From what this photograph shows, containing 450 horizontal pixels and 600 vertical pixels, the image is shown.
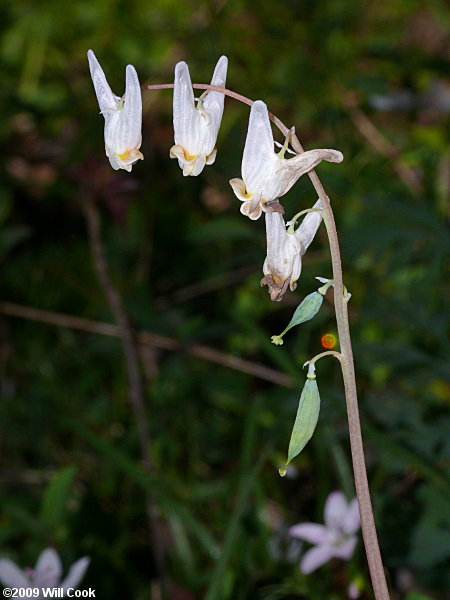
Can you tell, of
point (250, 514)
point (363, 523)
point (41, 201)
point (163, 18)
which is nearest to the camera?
point (363, 523)

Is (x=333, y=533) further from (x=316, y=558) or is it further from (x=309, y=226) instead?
(x=309, y=226)

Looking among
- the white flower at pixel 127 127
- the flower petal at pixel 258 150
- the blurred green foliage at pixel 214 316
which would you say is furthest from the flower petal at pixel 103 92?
the blurred green foliage at pixel 214 316

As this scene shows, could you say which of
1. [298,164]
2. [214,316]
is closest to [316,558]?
[298,164]

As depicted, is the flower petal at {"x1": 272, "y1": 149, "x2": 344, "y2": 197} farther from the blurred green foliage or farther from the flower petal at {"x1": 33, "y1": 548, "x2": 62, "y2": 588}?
the flower petal at {"x1": 33, "y1": 548, "x2": 62, "y2": 588}

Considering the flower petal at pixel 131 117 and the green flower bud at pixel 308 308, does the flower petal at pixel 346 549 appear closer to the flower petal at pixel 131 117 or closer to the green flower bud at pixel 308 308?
the green flower bud at pixel 308 308

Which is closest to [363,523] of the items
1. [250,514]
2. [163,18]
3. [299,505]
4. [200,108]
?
[200,108]

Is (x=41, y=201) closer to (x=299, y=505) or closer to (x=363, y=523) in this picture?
(x=299, y=505)
